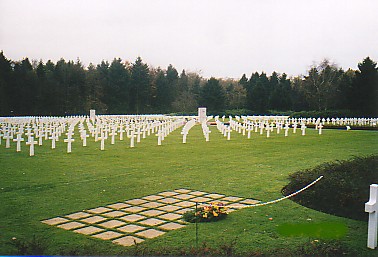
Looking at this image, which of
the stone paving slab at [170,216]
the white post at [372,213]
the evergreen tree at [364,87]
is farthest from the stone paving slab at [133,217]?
the evergreen tree at [364,87]

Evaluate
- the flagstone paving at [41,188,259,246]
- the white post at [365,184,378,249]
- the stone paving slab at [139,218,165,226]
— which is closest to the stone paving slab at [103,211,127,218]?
the flagstone paving at [41,188,259,246]

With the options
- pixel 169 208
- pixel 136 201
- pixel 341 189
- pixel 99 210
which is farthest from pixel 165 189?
pixel 341 189

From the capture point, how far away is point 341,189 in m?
6.36

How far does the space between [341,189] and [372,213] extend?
207cm

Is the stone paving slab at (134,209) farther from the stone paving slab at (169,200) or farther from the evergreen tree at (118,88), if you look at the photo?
the evergreen tree at (118,88)

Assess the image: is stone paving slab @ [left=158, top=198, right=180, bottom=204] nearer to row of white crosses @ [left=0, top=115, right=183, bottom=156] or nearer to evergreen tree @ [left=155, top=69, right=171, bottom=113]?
row of white crosses @ [left=0, top=115, right=183, bottom=156]

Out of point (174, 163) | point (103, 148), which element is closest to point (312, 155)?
point (174, 163)

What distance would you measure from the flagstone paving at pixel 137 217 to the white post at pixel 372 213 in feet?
5.47

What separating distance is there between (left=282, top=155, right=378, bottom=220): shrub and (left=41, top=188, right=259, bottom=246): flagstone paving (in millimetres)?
969

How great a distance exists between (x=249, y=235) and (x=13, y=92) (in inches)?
458

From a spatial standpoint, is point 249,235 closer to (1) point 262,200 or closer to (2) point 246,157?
(1) point 262,200

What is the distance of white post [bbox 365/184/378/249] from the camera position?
14.1 feet

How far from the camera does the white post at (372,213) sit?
4.29 m

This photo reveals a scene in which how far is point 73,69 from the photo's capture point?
27.2 metres
